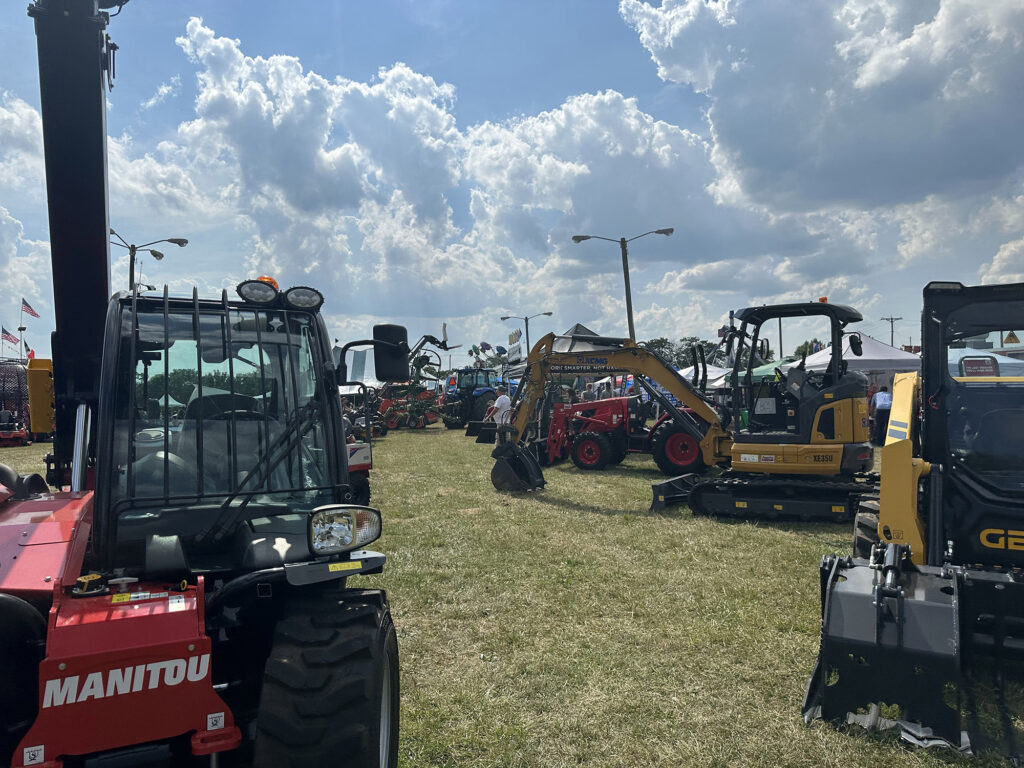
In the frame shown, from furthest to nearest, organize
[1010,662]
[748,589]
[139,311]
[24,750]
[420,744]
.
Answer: [748,589]
[1010,662]
[420,744]
[139,311]
[24,750]

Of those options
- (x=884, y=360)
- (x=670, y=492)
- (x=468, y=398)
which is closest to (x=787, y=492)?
(x=670, y=492)

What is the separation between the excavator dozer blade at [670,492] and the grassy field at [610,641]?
45cm

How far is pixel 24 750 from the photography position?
7.20 ft

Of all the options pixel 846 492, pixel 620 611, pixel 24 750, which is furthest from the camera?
pixel 846 492

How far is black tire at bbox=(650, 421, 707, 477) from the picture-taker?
13461 mm

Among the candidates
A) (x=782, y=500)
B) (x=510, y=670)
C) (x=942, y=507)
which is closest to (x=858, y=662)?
(x=942, y=507)

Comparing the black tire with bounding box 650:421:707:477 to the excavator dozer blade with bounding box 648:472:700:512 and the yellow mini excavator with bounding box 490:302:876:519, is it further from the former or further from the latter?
the excavator dozer blade with bounding box 648:472:700:512

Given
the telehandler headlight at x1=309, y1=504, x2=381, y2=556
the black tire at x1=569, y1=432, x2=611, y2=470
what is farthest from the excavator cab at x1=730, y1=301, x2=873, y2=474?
the telehandler headlight at x1=309, y1=504, x2=381, y2=556

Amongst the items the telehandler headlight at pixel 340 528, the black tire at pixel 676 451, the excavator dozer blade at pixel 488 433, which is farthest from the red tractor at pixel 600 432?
the telehandler headlight at pixel 340 528

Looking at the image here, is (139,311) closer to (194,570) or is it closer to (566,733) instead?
(194,570)

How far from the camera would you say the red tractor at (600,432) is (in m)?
15.0

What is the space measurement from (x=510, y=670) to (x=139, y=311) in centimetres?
319

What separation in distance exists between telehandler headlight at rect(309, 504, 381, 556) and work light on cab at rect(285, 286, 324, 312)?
119 cm

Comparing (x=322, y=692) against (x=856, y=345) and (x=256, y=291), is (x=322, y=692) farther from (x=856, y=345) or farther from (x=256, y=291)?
(x=856, y=345)
